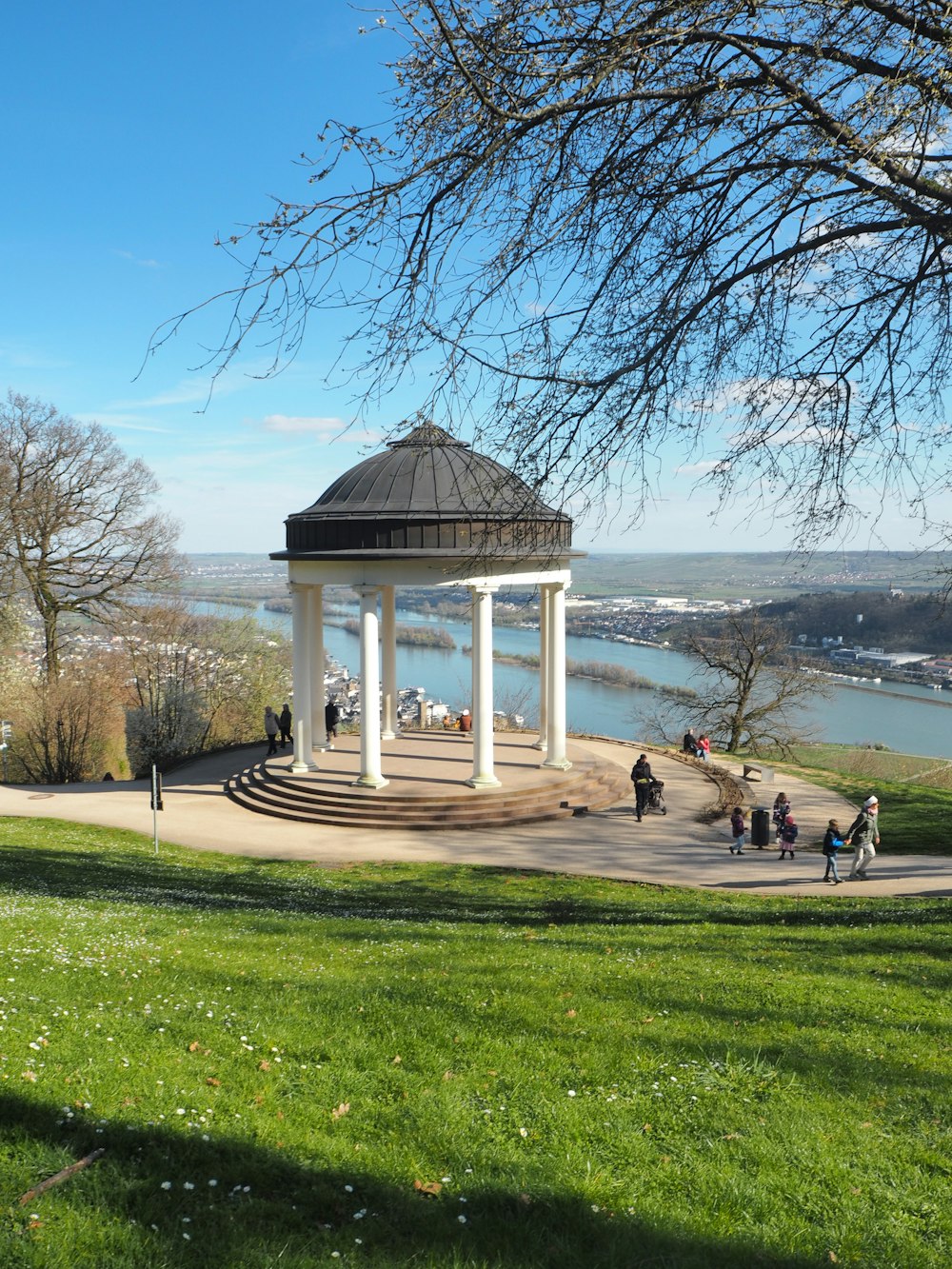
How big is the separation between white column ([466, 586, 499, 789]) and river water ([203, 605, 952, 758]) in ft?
63.9

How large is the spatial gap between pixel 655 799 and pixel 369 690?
726cm

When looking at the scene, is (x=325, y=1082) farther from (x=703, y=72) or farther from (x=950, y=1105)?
(x=703, y=72)

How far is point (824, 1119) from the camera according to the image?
16.8 feet

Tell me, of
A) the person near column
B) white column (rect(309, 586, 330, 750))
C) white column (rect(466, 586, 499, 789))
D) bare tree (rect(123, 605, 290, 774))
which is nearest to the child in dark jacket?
white column (rect(466, 586, 499, 789))

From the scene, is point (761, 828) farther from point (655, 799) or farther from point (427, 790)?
point (427, 790)

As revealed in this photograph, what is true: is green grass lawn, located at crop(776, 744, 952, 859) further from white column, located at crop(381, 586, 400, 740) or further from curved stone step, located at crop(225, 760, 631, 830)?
white column, located at crop(381, 586, 400, 740)

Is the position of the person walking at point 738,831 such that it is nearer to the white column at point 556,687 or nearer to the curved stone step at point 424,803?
the curved stone step at point 424,803

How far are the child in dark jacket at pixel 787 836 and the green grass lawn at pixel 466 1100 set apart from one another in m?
7.97

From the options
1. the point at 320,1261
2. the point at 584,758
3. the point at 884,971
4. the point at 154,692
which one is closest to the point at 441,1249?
the point at 320,1261

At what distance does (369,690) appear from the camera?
19.6m

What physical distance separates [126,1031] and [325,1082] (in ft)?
4.84

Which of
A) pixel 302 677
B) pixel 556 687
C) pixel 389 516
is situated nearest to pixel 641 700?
pixel 556 687

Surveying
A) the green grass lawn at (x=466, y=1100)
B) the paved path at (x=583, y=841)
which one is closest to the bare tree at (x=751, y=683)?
the paved path at (x=583, y=841)

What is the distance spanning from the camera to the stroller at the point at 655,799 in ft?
66.4
